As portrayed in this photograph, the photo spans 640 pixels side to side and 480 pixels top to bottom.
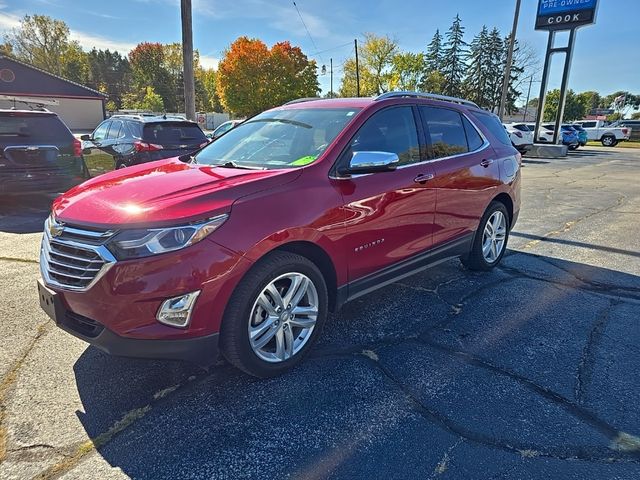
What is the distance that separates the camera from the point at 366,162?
307 centimetres

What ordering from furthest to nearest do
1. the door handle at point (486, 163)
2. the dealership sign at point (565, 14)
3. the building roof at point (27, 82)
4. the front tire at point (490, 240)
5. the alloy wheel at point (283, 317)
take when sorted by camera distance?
1. the building roof at point (27, 82)
2. the dealership sign at point (565, 14)
3. the front tire at point (490, 240)
4. the door handle at point (486, 163)
5. the alloy wheel at point (283, 317)

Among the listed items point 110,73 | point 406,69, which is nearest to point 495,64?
point 406,69

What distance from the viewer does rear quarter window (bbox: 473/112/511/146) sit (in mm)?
4916

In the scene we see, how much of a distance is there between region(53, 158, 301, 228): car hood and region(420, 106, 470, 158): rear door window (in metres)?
1.68

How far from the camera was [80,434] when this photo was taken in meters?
2.36

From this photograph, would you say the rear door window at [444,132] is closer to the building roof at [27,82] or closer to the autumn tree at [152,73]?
the building roof at [27,82]

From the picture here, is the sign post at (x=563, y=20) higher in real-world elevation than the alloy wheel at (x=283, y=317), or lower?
higher

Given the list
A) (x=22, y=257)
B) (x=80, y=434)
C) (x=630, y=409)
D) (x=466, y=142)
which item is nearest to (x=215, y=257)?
(x=80, y=434)

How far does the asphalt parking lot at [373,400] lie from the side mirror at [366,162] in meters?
1.29

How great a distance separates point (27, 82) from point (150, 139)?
37.4 meters

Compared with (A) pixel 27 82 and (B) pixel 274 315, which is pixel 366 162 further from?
(A) pixel 27 82

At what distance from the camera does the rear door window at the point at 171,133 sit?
9141mm

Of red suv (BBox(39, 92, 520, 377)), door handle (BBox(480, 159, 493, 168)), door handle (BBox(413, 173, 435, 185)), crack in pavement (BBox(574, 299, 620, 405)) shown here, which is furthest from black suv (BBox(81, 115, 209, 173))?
crack in pavement (BBox(574, 299, 620, 405))

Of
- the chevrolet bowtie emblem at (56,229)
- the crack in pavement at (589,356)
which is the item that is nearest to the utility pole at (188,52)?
the chevrolet bowtie emblem at (56,229)
